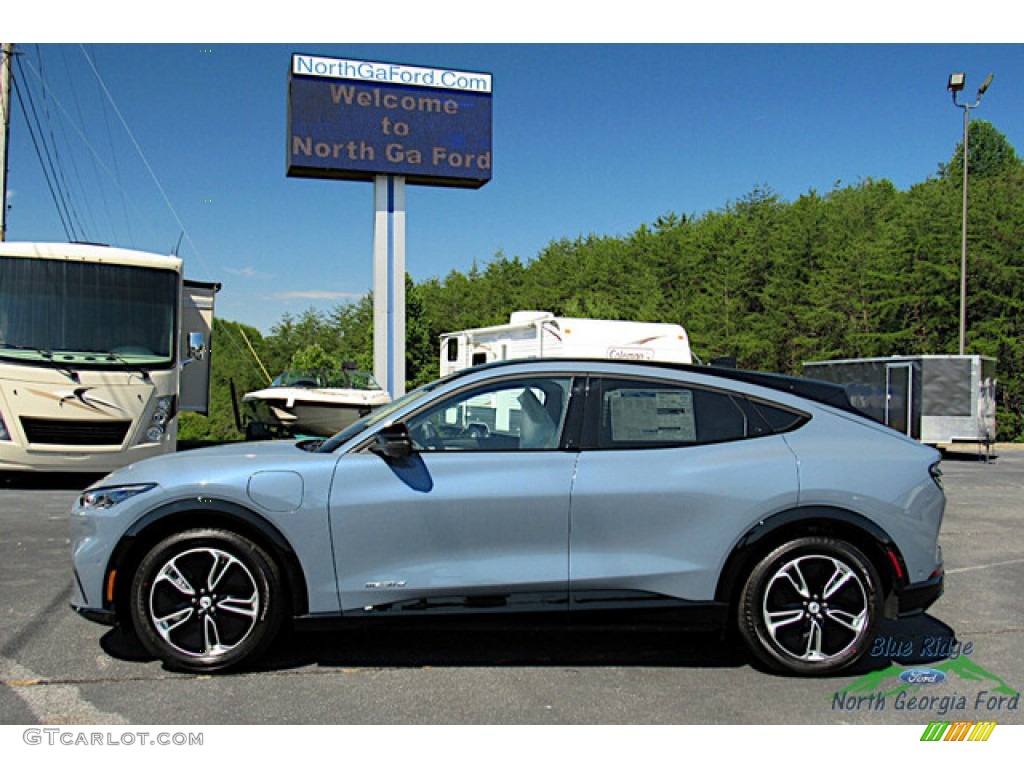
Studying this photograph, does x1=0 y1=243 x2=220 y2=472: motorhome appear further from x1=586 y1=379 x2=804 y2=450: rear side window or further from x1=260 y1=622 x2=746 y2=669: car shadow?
x1=586 y1=379 x2=804 y2=450: rear side window

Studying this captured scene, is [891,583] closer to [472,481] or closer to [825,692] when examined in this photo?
[825,692]

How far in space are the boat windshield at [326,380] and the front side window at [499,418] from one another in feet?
40.0

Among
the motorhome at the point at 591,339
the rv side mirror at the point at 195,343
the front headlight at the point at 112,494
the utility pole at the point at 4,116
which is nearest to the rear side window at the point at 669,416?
the front headlight at the point at 112,494

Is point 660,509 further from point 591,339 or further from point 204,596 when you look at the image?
point 591,339

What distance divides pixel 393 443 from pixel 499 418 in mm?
599

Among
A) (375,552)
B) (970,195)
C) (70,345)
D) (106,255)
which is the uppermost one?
(970,195)

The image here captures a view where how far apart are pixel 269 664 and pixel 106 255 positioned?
815 cm

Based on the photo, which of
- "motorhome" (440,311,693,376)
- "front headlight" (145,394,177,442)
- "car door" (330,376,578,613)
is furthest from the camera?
"motorhome" (440,311,693,376)

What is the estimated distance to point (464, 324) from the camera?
6544cm

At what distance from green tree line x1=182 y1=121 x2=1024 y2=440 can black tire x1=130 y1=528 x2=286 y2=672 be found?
3452 cm

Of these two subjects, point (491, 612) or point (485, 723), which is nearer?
point (485, 723)

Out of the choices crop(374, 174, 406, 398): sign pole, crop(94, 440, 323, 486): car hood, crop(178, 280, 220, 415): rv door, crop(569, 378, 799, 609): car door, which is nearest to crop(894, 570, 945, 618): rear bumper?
crop(569, 378, 799, 609): car door

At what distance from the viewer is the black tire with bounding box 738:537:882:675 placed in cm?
426

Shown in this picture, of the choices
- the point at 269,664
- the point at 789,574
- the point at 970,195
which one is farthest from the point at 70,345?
the point at 970,195
